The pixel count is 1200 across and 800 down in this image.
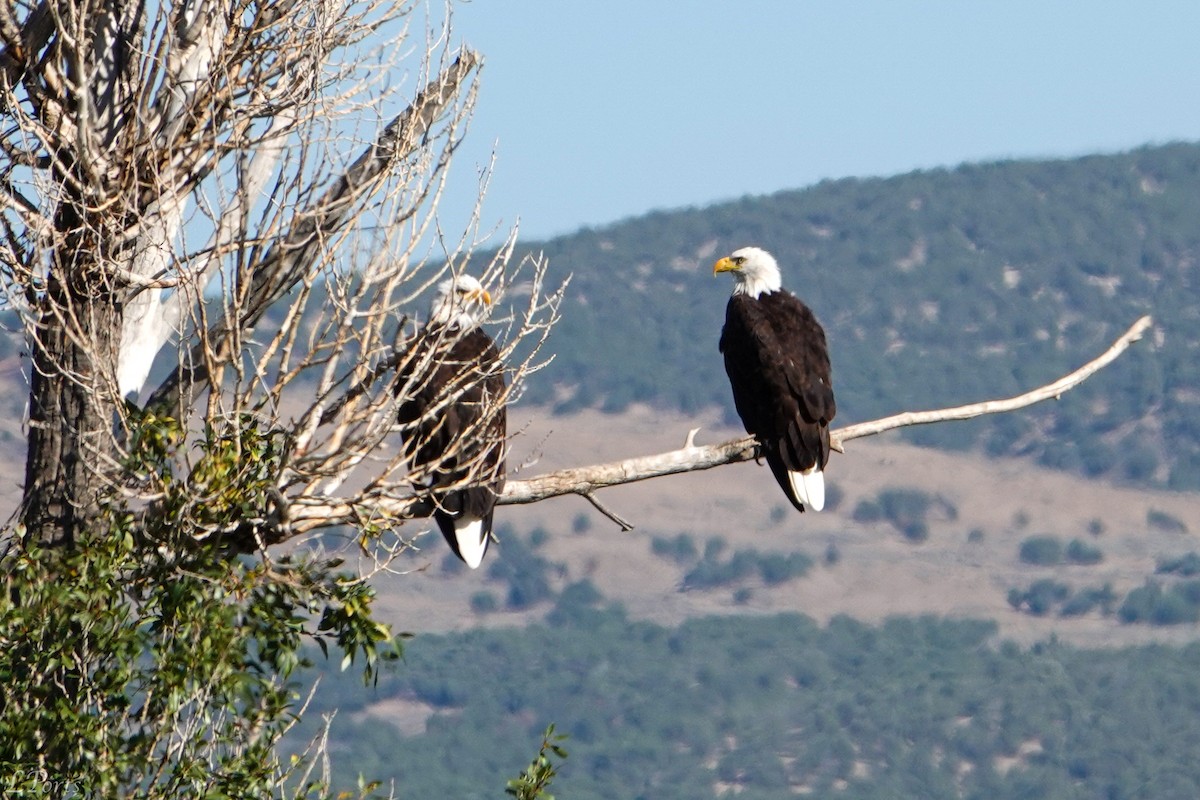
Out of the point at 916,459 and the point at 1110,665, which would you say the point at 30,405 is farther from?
the point at 916,459

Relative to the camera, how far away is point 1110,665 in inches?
2766

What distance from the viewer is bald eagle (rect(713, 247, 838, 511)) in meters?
7.94

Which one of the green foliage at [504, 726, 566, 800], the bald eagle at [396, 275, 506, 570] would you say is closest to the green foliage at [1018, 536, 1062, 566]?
the bald eagle at [396, 275, 506, 570]

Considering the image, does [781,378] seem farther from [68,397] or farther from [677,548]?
[677,548]

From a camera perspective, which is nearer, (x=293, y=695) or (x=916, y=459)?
(x=293, y=695)

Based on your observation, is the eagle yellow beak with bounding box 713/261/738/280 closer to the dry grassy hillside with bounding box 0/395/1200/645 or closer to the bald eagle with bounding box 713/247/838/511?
the bald eagle with bounding box 713/247/838/511

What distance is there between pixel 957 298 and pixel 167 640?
10034cm

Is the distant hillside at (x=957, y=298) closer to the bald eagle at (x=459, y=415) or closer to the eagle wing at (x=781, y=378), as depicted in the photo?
the eagle wing at (x=781, y=378)

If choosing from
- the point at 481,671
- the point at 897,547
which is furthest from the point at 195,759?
the point at 897,547

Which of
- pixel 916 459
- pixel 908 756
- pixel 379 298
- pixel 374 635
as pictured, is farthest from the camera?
pixel 916 459

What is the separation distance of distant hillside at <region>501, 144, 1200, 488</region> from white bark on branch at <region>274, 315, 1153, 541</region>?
8040cm

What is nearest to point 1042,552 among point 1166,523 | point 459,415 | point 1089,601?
point 1089,601

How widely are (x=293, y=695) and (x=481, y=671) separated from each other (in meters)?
67.4

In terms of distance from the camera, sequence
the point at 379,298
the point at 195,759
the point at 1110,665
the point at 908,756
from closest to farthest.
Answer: the point at 195,759, the point at 379,298, the point at 908,756, the point at 1110,665
